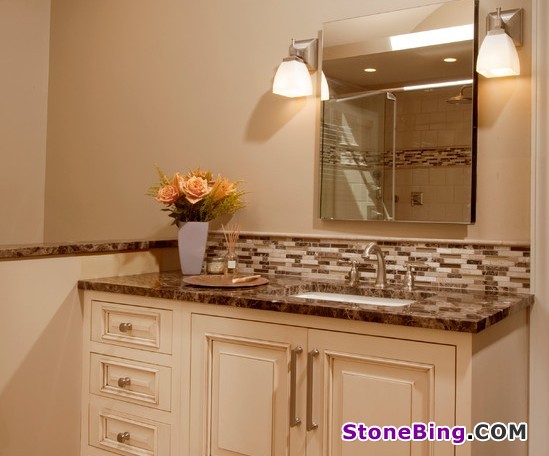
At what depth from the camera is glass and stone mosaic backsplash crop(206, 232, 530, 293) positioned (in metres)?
1.96

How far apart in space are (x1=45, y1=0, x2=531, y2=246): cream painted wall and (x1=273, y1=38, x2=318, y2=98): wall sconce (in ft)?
0.21

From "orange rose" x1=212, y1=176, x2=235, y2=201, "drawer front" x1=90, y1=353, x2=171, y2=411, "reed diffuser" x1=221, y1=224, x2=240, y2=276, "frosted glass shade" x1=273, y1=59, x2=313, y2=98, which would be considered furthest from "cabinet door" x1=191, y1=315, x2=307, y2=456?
"frosted glass shade" x1=273, y1=59, x2=313, y2=98

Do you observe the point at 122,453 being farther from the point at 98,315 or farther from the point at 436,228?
the point at 436,228

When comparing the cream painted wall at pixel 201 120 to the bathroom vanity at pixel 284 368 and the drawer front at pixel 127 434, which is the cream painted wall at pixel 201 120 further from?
the drawer front at pixel 127 434

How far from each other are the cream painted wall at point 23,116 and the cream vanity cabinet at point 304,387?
1488 mm

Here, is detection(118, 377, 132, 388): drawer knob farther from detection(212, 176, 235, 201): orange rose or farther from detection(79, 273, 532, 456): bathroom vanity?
detection(212, 176, 235, 201): orange rose

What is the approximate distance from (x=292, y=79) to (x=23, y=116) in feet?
4.79

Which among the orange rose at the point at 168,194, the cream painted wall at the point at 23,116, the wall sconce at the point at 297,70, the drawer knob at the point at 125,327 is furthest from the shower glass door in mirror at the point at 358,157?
the cream painted wall at the point at 23,116

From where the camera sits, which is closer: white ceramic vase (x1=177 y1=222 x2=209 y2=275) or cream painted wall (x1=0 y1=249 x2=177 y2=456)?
cream painted wall (x1=0 y1=249 x2=177 y2=456)

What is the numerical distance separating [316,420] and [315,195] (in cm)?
90

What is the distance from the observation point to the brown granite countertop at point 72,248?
1962 mm

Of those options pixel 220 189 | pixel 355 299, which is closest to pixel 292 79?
pixel 220 189

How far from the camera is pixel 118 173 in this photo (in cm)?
284

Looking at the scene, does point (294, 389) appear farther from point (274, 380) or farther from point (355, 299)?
point (355, 299)
